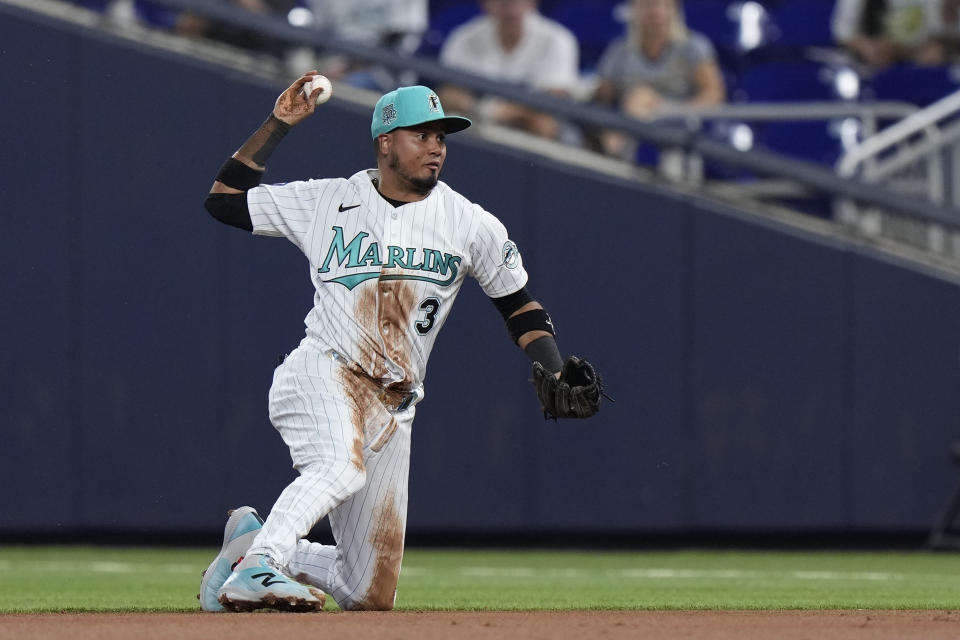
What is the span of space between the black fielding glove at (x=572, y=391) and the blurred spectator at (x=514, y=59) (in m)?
4.59

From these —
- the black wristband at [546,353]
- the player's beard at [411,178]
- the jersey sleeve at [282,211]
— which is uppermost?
the player's beard at [411,178]

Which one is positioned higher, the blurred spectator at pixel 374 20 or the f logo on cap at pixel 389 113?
the blurred spectator at pixel 374 20

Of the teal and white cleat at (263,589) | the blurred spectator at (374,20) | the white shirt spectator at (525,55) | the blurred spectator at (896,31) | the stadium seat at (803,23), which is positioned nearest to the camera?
the teal and white cleat at (263,589)

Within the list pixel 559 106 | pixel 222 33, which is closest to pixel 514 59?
pixel 559 106

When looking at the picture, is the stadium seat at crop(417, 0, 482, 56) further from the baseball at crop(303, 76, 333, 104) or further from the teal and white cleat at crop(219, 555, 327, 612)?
the teal and white cleat at crop(219, 555, 327, 612)

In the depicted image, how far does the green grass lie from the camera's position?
5.86 m

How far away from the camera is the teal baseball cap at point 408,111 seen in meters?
5.18

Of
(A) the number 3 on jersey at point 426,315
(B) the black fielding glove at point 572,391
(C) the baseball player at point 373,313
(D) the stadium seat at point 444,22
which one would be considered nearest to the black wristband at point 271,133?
(C) the baseball player at point 373,313

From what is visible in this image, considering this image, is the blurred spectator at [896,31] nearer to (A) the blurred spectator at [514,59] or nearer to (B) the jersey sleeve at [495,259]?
(A) the blurred spectator at [514,59]

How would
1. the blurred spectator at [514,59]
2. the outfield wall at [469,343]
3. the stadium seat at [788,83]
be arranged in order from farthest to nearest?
the stadium seat at [788,83] → the blurred spectator at [514,59] → the outfield wall at [469,343]

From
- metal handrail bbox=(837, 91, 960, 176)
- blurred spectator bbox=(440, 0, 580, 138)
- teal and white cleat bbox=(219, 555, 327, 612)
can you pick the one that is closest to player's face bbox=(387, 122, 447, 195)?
teal and white cleat bbox=(219, 555, 327, 612)

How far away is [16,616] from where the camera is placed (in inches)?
201

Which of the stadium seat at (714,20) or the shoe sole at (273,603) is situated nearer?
the shoe sole at (273,603)

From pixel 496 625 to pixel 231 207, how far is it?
65.4 inches
